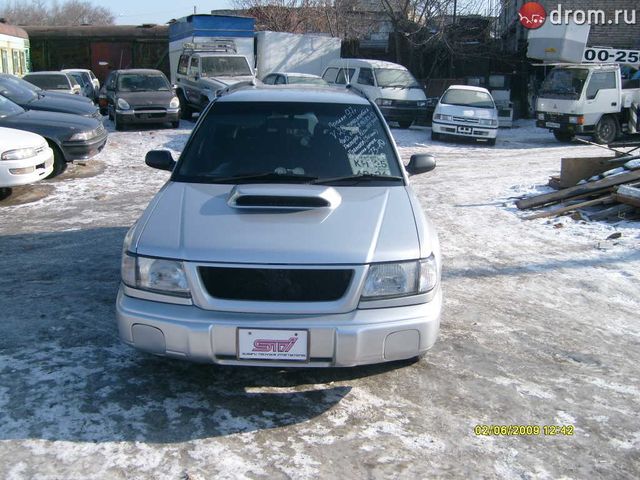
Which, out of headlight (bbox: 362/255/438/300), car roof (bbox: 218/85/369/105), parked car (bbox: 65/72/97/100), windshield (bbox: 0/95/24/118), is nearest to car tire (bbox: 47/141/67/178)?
windshield (bbox: 0/95/24/118)

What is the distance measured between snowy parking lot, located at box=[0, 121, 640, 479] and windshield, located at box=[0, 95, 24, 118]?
506 centimetres

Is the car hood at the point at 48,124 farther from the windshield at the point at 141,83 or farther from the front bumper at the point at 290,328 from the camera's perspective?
the front bumper at the point at 290,328

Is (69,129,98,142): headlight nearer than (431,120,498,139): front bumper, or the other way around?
(69,129,98,142): headlight

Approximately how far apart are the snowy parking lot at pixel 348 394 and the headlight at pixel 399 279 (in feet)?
2.21

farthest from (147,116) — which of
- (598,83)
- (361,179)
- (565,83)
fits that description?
(361,179)

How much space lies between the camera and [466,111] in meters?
17.8

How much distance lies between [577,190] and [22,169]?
7379mm

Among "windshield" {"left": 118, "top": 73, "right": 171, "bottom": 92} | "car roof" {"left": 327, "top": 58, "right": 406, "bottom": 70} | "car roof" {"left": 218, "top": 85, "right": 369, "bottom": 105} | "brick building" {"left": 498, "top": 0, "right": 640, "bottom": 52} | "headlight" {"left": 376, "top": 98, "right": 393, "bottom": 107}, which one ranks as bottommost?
"car roof" {"left": 218, "top": 85, "right": 369, "bottom": 105}

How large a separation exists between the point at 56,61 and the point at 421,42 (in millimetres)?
20666

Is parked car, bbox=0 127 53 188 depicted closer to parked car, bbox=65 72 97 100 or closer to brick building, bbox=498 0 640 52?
parked car, bbox=65 72 97 100

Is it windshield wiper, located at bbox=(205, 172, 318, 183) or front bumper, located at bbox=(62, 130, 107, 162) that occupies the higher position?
windshield wiper, located at bbox=(205, 172, 318, 183)

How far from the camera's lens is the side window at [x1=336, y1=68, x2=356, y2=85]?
20.6 m

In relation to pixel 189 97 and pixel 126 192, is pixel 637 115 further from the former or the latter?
pixel 126 192

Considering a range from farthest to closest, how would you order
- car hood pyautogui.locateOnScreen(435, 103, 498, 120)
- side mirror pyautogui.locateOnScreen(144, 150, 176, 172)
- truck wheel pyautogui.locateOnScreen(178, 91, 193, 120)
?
1. truck wheel pyautogui.locateOnScreen(178, 91, 193, 120)
2. car hood pyautogui.locateOnScreen(435, 103, 498, 120)
3. side mirror pyautogui.locateOnScreen(144, 150, 176, 172)
